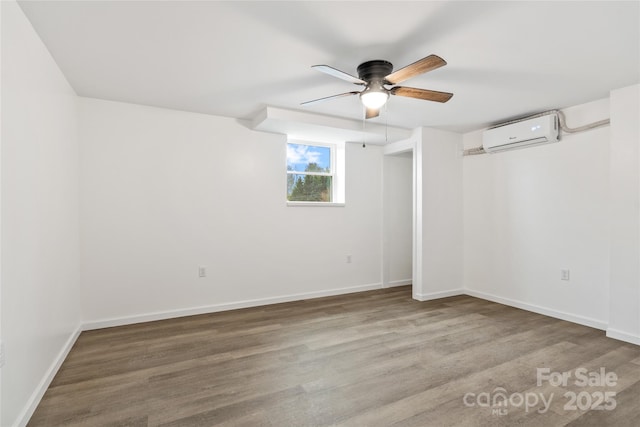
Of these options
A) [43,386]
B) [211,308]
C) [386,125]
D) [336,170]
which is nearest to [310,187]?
[336,170]

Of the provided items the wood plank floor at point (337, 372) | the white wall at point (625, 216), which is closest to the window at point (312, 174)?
the wood plank floor at point (337, 372)

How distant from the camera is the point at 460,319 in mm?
3523

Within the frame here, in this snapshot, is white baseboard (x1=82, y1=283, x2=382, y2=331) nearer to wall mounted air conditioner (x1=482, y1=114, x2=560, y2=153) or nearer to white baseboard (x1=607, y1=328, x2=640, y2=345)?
wall mounted air conditioner (x1=482, y1=114, x2=560, y2=153)

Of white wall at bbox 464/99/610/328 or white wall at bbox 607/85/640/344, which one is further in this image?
white wall at bbox 464/99/610/328

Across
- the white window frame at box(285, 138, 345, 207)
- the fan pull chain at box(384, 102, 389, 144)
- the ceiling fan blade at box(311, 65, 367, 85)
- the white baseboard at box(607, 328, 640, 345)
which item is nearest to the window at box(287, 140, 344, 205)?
the white window frame at box(285, 138, 345, 207)

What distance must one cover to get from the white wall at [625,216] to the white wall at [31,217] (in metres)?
4.53

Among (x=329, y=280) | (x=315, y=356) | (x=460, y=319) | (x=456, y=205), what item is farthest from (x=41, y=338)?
(x=456, y=205)

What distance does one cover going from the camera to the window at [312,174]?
176 inches

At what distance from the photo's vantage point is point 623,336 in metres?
2.90

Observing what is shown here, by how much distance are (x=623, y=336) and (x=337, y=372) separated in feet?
8.85

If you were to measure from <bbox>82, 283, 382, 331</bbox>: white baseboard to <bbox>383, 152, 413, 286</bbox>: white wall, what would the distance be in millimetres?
564

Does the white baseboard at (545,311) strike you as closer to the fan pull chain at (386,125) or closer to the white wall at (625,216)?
the white wall at (625,216)

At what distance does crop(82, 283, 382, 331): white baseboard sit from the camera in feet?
10.7

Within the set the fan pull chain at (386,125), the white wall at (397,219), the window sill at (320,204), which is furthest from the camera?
the white wall at (397,219)
